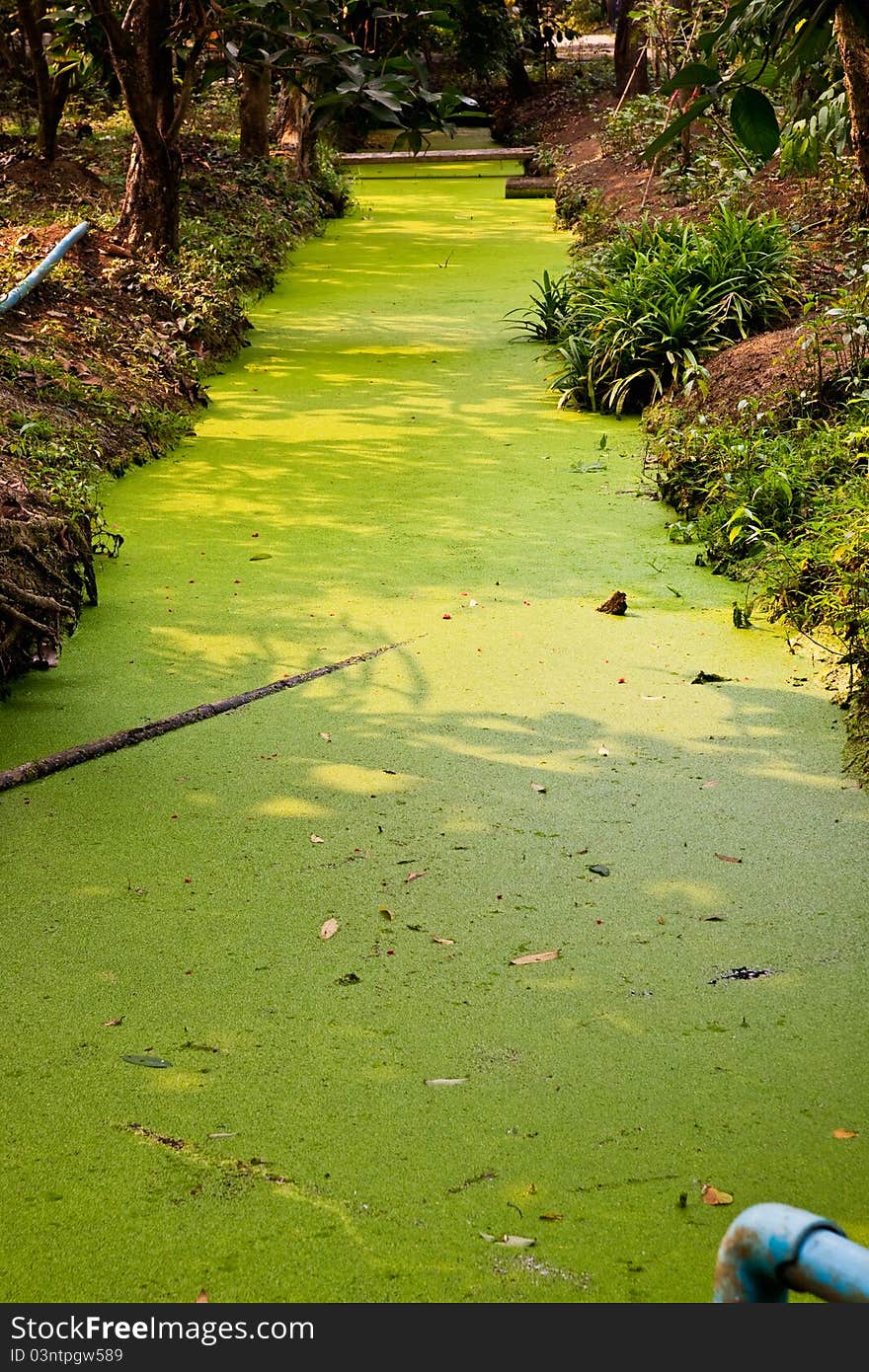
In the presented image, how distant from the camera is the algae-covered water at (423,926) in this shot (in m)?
1.62

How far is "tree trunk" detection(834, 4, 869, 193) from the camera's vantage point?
1.29 meters

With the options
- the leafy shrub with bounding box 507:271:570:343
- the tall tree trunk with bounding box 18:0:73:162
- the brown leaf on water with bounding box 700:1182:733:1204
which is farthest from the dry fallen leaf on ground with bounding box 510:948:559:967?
the tall tree trunk with bounding box 18:0:73:162

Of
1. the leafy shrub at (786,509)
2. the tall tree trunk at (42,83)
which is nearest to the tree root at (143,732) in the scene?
the leafy shrub at (786,509)

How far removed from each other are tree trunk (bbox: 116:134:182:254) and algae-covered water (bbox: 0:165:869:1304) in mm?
2757

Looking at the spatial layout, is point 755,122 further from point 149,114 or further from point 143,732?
point 149,114

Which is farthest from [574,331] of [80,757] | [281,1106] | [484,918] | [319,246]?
[281,1106]

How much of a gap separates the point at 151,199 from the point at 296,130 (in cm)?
481

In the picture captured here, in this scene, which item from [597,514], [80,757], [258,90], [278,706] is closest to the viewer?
[80,757]

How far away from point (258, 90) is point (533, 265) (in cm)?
277

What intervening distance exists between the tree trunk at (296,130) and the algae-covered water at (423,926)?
253 inches

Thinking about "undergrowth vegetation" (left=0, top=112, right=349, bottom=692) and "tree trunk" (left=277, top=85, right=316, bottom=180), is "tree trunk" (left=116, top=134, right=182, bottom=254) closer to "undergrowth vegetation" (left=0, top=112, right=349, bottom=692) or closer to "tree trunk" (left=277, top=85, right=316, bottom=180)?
"undergrowth vegetation" (left=0, top=112, right=349, bottom=692)

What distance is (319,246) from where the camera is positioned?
8.82 m

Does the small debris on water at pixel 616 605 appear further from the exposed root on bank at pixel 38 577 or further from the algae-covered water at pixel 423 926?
the exposed root on bank at pixel 38 577

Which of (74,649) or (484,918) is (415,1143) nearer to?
(484,918)
